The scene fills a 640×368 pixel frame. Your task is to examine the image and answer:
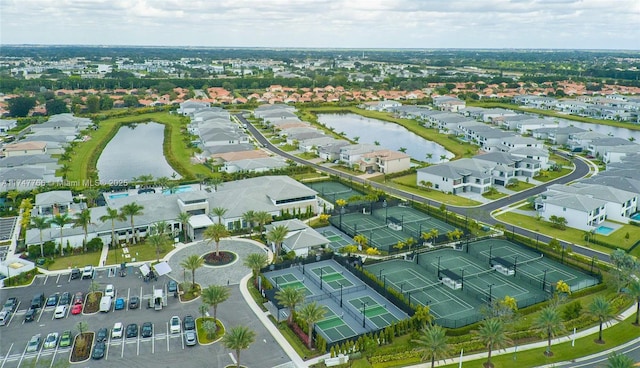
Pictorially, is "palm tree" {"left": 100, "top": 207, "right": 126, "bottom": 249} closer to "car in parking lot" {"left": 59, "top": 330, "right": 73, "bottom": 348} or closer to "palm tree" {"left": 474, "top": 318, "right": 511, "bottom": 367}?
"car in parking lot" {"left": 59, "top": 330, "right": 73, "bottom": 348}

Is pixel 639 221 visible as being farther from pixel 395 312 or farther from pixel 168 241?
pixel 168 241

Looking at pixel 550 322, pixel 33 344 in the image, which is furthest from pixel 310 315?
pixel 33 344

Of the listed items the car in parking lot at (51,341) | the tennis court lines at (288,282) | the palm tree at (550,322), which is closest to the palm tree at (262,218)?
the tennis court lines at (288,282)

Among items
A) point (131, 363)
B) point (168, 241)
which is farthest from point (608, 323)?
point (168, 241)

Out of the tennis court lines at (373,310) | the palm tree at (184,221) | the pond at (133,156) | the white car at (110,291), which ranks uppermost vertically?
the palm tree at (184,221)

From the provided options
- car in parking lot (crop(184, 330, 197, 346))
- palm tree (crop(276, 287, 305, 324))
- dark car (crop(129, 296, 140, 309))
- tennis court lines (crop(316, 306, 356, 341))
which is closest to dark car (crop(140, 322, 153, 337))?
car in parking lot (crop(184, 330, 197, 346))

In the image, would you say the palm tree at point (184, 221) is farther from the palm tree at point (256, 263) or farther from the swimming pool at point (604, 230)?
the swimming pool at point (604, 230)

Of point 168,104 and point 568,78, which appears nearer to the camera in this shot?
point 168,104
